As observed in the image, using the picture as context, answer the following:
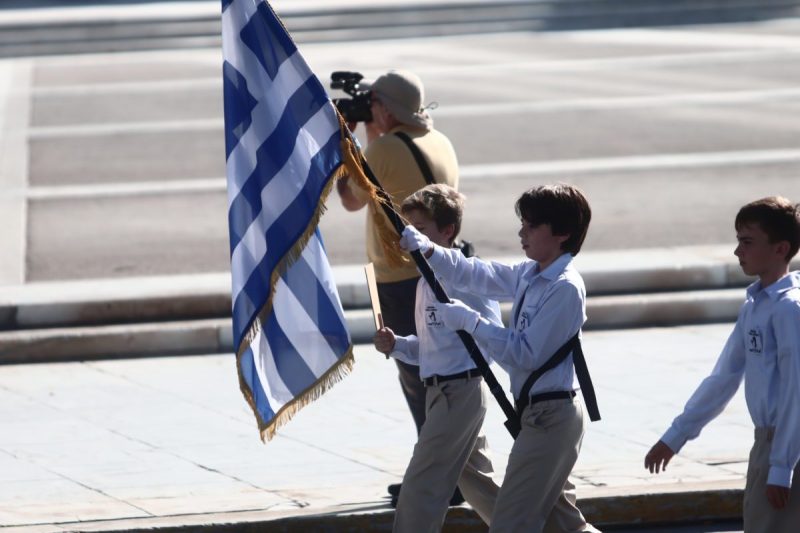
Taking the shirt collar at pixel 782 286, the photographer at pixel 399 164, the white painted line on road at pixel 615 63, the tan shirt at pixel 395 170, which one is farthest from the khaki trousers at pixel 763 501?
the white painted line on road at pixel 615 63

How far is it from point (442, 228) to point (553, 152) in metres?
11.4

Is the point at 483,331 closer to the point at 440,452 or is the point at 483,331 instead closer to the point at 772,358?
the point at 440,452

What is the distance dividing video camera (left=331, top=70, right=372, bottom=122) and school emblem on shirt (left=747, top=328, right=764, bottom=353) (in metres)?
2.46

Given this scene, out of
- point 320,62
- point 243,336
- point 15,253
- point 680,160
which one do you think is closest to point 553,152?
point 680,160

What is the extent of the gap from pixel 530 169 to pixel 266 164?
10717 mm

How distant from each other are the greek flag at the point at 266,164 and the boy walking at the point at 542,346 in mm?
749

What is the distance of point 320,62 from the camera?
26.2 metres

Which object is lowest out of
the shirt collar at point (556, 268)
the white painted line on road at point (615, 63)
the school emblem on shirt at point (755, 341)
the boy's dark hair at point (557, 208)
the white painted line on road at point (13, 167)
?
the white painted line on road at point (13, 167)

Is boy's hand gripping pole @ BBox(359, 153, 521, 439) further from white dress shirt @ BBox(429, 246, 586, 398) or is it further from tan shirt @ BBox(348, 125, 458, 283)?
tan shirt @ BBox(348, 125, 458, 283)

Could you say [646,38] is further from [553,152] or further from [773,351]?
[773,351]

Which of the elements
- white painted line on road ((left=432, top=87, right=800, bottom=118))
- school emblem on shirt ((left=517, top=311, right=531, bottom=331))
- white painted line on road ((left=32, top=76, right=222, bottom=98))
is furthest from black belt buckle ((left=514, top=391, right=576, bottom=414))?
white painted line on road ((left=32, top=76, right=222, bottom=98))

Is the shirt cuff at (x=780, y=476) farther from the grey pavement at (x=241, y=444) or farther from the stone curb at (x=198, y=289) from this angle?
the stone curb at (x=198, y=289)

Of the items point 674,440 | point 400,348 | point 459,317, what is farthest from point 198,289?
point 674,440

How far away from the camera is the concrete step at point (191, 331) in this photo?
10.2 m
